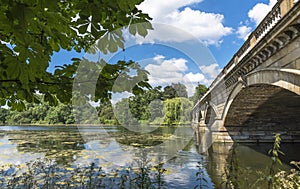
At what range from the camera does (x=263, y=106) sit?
16.6 meters

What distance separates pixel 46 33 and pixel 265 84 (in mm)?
10707

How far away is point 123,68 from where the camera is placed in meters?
2.92

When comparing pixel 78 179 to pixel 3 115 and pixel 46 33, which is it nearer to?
pixel 46 33

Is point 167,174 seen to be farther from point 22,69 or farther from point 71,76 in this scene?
point 22,69

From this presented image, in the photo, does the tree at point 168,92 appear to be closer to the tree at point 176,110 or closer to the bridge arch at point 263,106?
the tree at point 176,110

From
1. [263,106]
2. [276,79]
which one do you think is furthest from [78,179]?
[263,106]

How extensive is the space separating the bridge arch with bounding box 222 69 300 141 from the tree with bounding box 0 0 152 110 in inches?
275

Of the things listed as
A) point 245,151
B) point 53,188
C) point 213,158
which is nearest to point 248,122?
point 245,151

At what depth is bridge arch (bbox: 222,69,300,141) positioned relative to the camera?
934 centimetres

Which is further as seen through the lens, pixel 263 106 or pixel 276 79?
pixel 263 106

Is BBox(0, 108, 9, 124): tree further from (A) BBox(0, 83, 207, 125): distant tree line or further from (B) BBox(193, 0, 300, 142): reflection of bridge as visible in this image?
(A) BBox(0, 83, 207, 125): distant tree line

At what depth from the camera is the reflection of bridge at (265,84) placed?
7539mm

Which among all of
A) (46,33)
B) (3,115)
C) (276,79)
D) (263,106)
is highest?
(276,79)

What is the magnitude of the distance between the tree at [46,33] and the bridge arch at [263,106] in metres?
6.99
